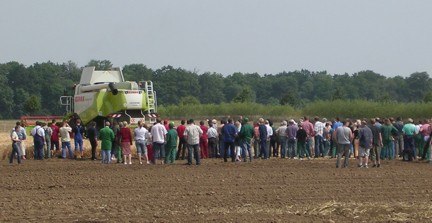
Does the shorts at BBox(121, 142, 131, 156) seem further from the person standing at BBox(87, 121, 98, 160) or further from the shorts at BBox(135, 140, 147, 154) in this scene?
the person standing at BBox(87, 121, 98, 160)

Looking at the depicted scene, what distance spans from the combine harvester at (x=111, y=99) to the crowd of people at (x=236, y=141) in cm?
409

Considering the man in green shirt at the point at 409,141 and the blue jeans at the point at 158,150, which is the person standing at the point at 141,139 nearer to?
the blue jeans at the point at 158,150

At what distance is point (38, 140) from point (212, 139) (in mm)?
6647

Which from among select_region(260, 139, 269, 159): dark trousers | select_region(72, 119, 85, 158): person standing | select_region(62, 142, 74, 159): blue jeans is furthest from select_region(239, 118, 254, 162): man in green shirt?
select_region(62, 142, 74, 159): blue jeans

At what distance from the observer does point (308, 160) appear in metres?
33.1

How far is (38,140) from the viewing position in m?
33.6

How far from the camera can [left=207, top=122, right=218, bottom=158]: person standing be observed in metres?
33.9

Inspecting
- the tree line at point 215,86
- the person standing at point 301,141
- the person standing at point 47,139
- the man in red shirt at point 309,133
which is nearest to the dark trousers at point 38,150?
the person standing at point 47,139

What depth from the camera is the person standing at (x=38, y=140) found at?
109ft

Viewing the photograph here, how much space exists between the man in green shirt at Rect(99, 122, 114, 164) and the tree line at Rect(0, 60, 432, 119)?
2408 inches

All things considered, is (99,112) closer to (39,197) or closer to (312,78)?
(39,197)

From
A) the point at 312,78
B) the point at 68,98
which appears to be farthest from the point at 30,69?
the point at 68,98

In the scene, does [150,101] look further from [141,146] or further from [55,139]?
[141,146]

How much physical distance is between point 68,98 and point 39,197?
23.9m
